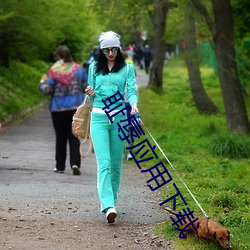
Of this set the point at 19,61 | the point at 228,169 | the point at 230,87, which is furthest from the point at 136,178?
the point at 19,61

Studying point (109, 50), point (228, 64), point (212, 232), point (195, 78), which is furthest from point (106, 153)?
point (195, 78)

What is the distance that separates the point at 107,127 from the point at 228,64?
9.05m

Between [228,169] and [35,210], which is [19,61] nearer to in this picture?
[228,169]

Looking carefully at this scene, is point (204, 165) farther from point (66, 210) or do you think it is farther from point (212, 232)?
point (212, 232)

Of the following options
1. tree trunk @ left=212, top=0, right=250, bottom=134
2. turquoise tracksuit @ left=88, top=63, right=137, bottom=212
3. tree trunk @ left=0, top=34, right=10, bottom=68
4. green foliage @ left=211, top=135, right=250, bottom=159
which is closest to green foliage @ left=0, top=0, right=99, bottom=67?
tree trunk @ left=0, top=34, right=10, bottom=68

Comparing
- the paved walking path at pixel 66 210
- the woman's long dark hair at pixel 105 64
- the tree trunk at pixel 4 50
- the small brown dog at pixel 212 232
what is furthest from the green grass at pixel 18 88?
the small brown dog at pixel 212 232

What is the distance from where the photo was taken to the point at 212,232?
6102 millimetres

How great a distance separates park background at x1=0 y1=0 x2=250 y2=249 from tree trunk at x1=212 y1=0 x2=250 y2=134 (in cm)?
2

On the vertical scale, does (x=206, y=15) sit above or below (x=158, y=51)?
above

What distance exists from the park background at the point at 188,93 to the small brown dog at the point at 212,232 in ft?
0.33

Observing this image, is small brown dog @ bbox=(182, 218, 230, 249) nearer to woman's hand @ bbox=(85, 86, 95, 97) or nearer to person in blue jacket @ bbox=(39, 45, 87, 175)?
woman's hand @ bbox=(85, 86, 95, 97)

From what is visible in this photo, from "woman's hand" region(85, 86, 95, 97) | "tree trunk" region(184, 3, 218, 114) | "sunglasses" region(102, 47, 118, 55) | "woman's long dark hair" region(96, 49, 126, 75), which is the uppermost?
"sunglasses" region(102, 47, 118, 55)

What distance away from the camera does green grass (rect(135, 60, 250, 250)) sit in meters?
7.20

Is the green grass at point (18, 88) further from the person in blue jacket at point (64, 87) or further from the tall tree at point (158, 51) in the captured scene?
the person in blue jacket at point (64, 87)
